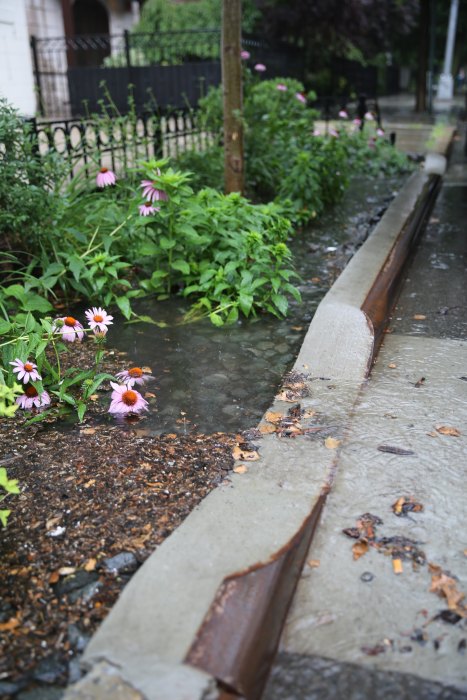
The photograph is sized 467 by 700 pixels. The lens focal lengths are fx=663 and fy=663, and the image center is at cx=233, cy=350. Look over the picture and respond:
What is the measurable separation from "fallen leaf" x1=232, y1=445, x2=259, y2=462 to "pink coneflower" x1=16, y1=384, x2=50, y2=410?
0.83 meters

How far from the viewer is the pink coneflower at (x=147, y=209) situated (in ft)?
12.9

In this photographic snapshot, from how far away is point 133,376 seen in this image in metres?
2.76

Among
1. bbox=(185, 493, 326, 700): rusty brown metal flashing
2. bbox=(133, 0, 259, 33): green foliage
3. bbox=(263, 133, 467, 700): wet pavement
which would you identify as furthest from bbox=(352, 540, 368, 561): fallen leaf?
bbox=(133, 0, 259, 33): green foliage

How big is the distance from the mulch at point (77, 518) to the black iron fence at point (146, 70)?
1135 centimetres

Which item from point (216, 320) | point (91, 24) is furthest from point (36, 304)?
point (91, 24)

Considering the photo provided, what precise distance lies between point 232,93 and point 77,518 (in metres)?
4.04

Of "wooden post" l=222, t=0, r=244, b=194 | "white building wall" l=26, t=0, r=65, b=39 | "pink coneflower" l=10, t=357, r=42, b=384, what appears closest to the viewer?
"pink coneflower" l=10, t=357, r=42, b=384

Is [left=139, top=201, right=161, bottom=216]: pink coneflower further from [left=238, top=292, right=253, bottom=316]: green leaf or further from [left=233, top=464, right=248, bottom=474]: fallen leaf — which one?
[left=233, top=464, right=248, bottom=474]: fallen leaf

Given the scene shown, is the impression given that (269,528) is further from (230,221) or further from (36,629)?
(230,221)

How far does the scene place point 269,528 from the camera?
6.52 feet

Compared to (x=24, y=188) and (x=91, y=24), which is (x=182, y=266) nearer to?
(x=24, y=188)

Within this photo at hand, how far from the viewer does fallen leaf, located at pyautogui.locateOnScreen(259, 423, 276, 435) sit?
2.57m

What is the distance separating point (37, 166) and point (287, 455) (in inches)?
100.0

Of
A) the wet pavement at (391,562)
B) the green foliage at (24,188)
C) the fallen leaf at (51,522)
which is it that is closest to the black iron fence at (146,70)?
the green foliage at (24,188)
